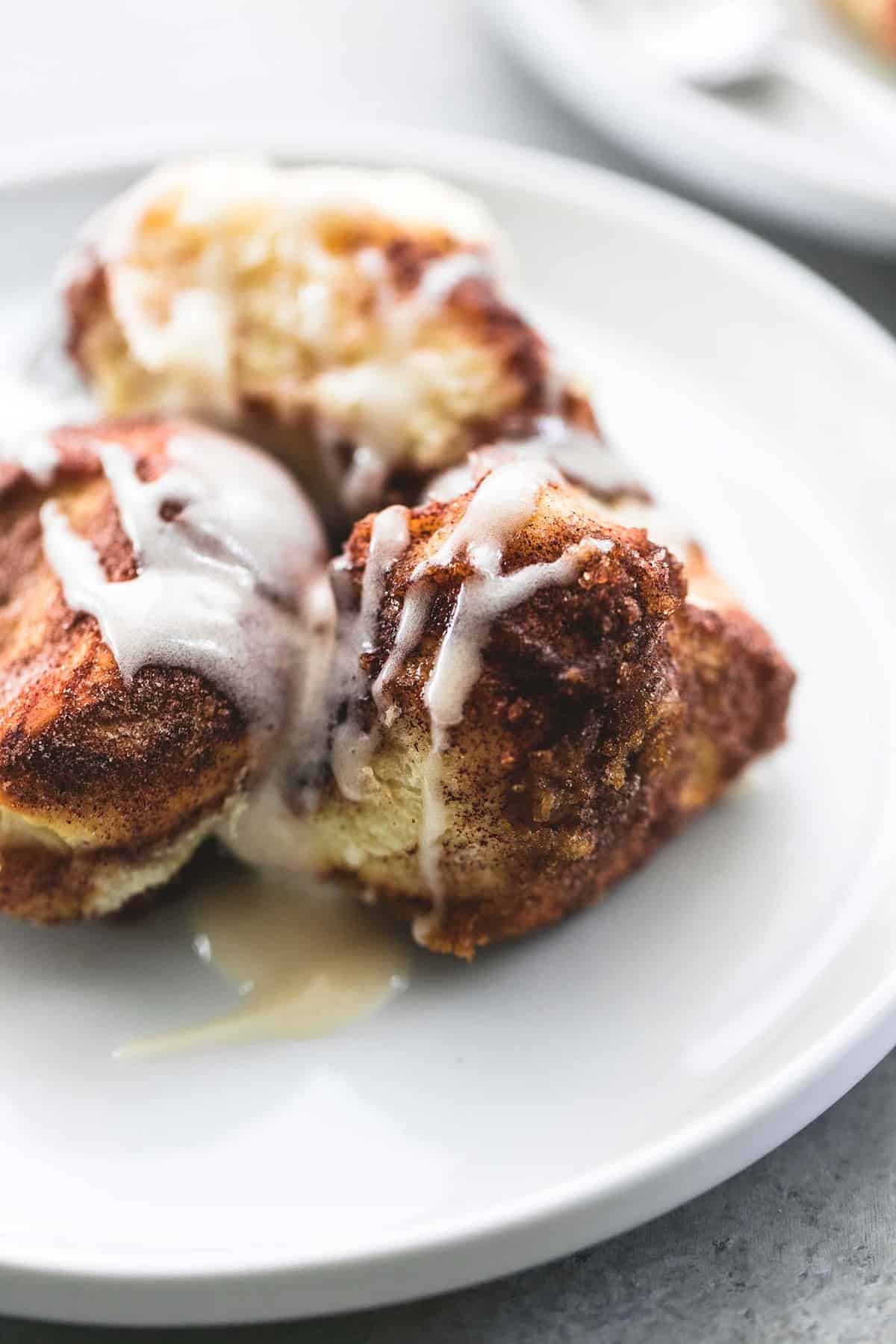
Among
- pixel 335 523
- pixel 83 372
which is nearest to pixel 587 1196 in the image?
pixel 335 523

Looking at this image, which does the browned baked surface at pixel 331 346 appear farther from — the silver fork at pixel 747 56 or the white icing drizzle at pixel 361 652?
the silver fork at pixel 747 56

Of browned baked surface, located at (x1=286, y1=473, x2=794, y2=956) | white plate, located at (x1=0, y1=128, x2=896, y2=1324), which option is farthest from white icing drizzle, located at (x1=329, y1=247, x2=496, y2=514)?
white plate, located at (x1=0, y1=128, x2=896, y2=1324)

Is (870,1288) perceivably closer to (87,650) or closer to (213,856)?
(213,856)

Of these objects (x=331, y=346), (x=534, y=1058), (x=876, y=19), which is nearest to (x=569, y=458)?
(x=331, y=346)

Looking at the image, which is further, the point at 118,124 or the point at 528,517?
the point at 118,124

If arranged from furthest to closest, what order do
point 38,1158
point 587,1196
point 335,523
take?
1. point 335,523
2. point 38,1158
3. point 587,1196

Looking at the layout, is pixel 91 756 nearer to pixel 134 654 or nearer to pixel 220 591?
pixel 134 654
